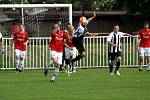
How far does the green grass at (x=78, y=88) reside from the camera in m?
18.0

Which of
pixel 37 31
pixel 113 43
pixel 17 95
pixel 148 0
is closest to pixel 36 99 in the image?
pixel 17 95

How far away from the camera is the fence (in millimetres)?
Result: 31453

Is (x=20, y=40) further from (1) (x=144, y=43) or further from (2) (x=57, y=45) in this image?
(2) (x=57, y=45)

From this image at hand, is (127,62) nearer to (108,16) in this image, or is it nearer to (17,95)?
(17,95)

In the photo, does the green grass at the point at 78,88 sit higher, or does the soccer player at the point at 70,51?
the soccer player at the point at 70,51

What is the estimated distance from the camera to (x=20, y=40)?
30.0 metres

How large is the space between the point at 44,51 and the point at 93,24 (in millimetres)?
48626

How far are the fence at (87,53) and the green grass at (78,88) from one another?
245 inches

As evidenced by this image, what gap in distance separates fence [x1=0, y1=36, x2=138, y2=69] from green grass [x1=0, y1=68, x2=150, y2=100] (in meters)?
6.23

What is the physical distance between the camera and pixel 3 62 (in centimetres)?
3150

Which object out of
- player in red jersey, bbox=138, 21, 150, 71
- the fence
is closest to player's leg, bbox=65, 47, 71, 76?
the fence

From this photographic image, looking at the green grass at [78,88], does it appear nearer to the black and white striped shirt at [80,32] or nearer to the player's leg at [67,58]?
the player's leg at [67,58]

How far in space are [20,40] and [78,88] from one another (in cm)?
1013

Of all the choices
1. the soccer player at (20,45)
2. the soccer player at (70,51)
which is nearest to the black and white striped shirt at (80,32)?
the soccer player at (70,51)
